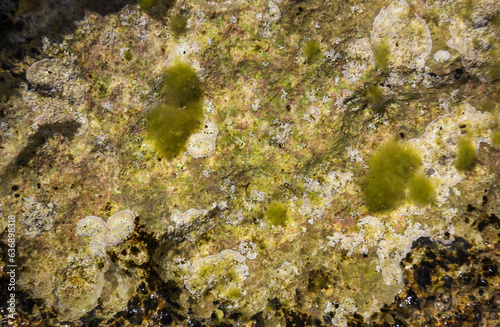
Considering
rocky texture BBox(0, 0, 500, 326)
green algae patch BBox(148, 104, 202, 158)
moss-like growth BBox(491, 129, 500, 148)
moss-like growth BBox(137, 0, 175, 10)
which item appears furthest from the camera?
green algae patch BBox(148, 104, 202, 158)

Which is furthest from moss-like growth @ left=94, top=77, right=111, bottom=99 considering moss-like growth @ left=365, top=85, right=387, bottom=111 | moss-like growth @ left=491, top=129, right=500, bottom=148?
moss-like growth @ left=491, top=129, right=500, bottom=148

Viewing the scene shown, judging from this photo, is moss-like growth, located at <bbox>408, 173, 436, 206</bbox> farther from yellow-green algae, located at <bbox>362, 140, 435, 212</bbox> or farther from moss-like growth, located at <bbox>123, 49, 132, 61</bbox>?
moss-like growth, located at <bbox>123, 49, 132, 61</bbox>

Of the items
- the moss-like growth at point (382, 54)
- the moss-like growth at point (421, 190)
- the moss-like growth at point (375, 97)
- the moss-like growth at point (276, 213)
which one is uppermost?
the moss-like growth at point (382, 54)

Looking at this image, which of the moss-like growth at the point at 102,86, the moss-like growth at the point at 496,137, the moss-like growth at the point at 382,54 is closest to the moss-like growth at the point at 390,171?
the moss-like growth at the point at 496,137

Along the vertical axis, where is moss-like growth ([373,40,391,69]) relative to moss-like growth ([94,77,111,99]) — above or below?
below

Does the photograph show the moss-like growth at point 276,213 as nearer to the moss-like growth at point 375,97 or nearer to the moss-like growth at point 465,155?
the moss-like growth at point 375,97

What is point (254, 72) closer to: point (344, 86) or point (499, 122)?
point (344, 86)

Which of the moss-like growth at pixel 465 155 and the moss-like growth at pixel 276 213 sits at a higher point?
the moss-like growth at pixel 276 213
